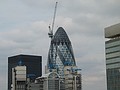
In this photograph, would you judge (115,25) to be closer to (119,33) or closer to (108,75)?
(119,33)

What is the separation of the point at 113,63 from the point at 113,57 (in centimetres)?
235

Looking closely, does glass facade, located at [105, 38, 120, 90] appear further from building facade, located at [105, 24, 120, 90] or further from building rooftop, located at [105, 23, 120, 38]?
building rooftop, located at [105, 23, 120, 38]

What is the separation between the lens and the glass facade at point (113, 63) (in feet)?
446

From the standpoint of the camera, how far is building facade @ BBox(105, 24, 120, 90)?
136 metres

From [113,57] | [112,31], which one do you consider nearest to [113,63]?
[113,57]

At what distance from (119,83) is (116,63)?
7.77m

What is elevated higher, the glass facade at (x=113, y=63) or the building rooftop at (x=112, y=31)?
the building rooftop at (x=112, y=31)

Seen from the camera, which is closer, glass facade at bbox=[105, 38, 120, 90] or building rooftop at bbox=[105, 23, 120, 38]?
glass facade at bbox=[105, 38, 120, 90]

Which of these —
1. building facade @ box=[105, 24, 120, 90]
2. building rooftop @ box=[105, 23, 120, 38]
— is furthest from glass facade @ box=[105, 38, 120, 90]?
building rooftop @ box=[105, 23, 120, 38]

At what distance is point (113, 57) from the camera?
13875 centimetres

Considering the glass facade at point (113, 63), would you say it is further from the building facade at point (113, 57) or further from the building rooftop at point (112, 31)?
the building rooftop at point (112, 31)

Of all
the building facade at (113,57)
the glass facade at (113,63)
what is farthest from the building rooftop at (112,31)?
the glass facade at (113,63)

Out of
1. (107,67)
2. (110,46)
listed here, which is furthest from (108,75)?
(110,46)

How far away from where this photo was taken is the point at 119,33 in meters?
136
